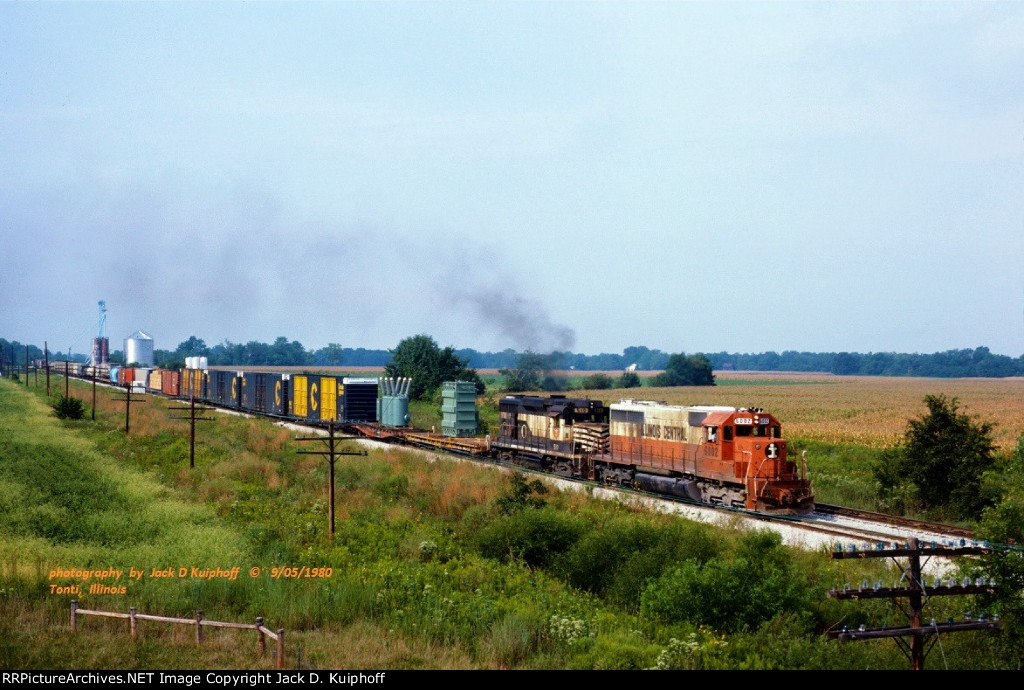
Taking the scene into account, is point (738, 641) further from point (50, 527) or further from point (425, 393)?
point (425, 393)

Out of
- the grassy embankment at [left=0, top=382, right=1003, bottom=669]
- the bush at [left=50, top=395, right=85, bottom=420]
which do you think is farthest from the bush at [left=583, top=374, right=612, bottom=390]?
the grassy embankment at [left=0, top=382, right=1003, bottom=669]

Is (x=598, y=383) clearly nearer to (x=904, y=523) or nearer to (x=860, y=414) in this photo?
(x=860, y=414)

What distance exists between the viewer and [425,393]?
8106 centimetres

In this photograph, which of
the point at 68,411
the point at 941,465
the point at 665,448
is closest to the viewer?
the point at 941,465

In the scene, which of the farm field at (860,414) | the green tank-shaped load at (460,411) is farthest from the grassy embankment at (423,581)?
the farm field at (860,414)

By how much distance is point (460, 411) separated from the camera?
46875mm

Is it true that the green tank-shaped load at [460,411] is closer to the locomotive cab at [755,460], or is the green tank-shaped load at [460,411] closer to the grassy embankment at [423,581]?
the grassy embankment at [423,581]

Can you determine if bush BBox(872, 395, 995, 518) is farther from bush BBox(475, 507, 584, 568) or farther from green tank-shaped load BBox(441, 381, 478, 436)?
green tank-shaped load BBox(441, 381, 478, 436)

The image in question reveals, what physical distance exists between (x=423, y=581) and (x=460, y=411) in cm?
2785

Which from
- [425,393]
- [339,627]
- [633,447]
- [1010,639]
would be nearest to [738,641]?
[1010,639]

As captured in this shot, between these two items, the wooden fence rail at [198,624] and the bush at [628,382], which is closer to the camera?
the wooden fence rail at [198,624]

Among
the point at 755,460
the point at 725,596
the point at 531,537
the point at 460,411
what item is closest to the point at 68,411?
the point at 460,411

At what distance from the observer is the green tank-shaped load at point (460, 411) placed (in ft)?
153

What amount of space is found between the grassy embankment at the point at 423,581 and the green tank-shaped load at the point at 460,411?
1525 cm
